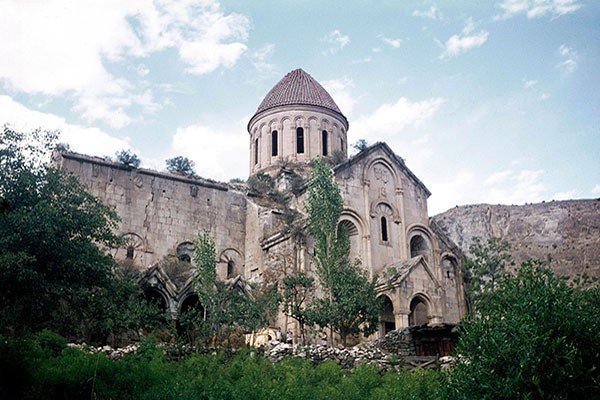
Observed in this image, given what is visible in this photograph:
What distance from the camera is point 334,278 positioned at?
1698 cm

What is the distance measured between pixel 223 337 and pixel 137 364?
583cm

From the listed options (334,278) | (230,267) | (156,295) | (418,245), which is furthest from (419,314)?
(156,295)

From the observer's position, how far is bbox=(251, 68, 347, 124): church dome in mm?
26453

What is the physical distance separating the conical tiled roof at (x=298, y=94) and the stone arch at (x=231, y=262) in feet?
24.3

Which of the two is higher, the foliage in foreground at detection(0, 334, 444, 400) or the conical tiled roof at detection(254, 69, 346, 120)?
the conical tiled roof at detection(254, 69, 346, 120)

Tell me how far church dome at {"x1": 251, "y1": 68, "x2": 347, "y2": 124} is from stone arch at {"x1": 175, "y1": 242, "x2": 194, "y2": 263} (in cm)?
791

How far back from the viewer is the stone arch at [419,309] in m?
20.6

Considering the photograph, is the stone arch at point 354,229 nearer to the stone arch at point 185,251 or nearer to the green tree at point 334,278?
the green tree at point 334,278

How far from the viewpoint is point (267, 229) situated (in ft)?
71.3

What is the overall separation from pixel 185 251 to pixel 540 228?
3646cm

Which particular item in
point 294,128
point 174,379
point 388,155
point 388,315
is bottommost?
point 174,379

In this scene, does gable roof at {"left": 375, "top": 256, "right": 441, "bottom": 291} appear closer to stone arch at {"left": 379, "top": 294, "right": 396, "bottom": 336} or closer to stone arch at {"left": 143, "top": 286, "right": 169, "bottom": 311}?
stone arch at {"left": 379, "top": 294, "right": 396, "bottom": 336}

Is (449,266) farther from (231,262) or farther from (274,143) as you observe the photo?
(274,143)

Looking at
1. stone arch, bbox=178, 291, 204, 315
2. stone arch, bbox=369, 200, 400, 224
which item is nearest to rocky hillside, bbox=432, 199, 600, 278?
stone arch, bbox=369, 200, 400, 224
